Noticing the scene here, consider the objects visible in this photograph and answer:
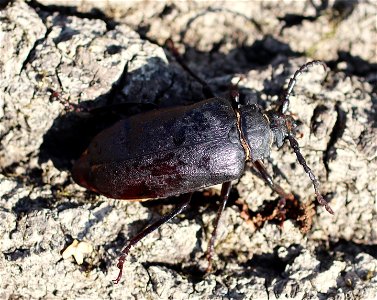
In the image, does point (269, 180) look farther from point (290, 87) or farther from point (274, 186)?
point (290, 87)

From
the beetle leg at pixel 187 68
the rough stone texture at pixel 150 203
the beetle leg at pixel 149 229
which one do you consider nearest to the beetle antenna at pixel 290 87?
the rough stone texture at pixel 150 203

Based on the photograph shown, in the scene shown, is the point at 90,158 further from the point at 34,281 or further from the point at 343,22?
the point at 343,22

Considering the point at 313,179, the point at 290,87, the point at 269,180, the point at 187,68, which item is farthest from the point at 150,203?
the point at 290,87

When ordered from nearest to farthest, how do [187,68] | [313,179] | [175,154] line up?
[175,154] → [313,179] → [187,68]

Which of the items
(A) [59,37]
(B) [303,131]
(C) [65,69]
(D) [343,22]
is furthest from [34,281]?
(D) [343,22]

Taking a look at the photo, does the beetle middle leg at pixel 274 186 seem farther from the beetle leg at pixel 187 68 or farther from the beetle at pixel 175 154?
the beetle leg at pixel 187 68

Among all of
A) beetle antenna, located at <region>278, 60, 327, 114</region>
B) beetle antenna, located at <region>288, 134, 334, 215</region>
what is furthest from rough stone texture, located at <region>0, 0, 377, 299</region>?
beetle antenna, located at <region>288, 134, 334, 215</region>
